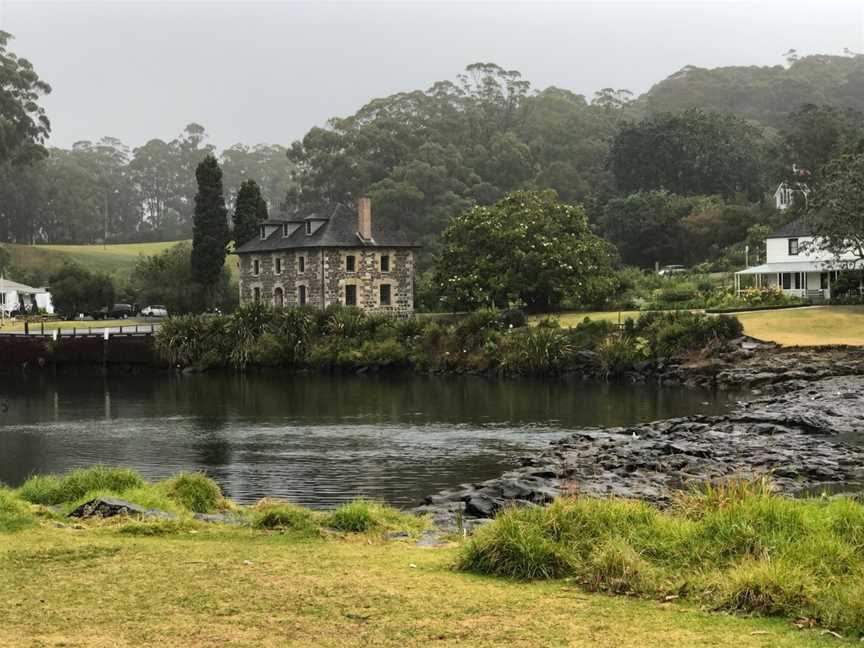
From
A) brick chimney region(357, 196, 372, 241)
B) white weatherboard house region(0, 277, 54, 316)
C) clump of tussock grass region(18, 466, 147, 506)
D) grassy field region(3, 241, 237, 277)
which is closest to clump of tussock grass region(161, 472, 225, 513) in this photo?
clump of tussock grass region(18, 466, 147, 506)

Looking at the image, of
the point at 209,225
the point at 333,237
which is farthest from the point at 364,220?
the point at 209,225

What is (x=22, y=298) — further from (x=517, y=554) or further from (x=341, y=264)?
(x=517, y=554)

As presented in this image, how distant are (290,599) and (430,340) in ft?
160

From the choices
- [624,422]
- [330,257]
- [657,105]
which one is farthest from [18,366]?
[657,105]

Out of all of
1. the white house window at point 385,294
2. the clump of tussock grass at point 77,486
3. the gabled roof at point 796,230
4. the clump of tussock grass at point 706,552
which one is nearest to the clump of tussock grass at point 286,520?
the clump of tussock grass at point 706,552

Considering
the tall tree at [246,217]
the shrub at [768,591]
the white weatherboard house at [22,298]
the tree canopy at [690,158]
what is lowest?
the shrub at [768,591]

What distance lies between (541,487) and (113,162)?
18714 cm

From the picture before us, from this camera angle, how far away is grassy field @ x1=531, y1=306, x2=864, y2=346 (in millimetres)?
49344

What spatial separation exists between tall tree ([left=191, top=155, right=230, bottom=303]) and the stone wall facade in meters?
5.44

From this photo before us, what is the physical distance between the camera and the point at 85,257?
125750 millimetres

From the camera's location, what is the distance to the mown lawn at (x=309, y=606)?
9.04 m

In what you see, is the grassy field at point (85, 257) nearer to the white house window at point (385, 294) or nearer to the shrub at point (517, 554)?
the white house window at point (385, 294)

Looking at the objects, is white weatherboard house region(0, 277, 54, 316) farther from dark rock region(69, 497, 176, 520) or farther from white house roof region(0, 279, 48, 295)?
dark rock region(69, 497, 176, 520)

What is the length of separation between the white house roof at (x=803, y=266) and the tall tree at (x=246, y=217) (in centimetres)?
3578
